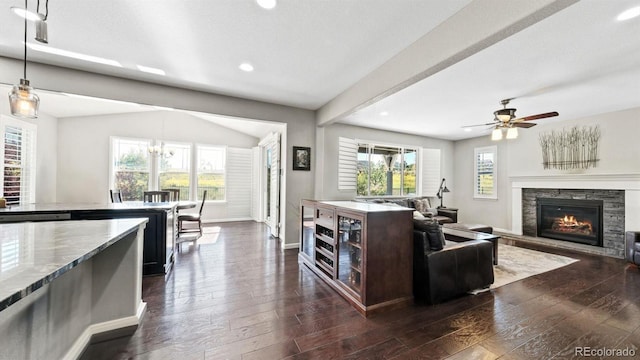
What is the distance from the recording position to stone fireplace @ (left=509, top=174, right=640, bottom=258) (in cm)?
417

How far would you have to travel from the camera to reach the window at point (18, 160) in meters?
4.29

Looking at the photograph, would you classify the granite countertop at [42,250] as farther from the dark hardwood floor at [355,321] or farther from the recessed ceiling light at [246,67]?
the recessed ceiling light at [246,67]

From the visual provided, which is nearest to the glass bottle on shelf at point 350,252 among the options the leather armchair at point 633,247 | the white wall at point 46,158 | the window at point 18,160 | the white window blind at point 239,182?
the leather armchair at point 633,247

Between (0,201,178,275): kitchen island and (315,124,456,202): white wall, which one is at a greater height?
(315,124,456,202): white wall

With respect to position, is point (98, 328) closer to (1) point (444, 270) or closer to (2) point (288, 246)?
(2) point (288, 246)

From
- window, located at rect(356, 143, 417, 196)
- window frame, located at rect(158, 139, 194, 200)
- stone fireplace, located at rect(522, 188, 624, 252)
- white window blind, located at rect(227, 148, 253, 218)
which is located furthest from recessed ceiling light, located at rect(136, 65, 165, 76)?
stone fireplace, located at rect(522, 188, 624, 252)

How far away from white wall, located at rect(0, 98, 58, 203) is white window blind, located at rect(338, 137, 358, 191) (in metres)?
6.26

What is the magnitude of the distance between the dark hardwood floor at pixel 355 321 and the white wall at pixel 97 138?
4.62 meters

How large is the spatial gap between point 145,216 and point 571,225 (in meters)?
7.51

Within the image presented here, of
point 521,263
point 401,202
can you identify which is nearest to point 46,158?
point 401,202

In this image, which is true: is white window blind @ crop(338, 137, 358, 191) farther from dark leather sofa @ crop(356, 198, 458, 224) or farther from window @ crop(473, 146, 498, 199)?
window @ crop(473, 146, 498, 199)

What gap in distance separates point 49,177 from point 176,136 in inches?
106

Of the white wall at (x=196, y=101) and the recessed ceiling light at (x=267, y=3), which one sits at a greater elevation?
the recessed ceiling light at (x=267, y=3)

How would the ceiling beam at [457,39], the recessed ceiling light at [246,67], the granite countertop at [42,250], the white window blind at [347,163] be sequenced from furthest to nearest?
the white window blind at [347,163]
the recessed ceiling light at [246,67]
the ceiling beam at [457,39]
the granite countertop at [42,250]
